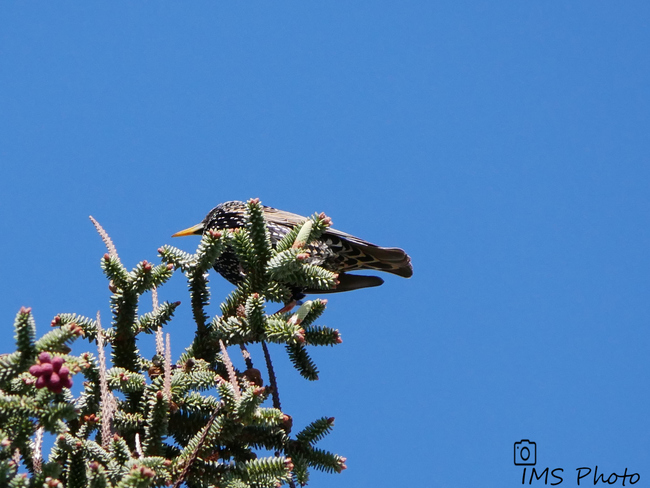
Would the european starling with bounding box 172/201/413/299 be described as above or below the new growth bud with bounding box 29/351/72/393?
above

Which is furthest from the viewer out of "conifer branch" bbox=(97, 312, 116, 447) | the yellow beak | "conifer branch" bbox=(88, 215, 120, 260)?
the yellow beak

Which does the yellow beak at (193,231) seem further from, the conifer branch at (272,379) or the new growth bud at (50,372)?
the new growth bud at (50,372)

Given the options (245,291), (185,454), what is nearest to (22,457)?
(185,454)

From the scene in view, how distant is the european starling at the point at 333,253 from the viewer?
4.35 meters

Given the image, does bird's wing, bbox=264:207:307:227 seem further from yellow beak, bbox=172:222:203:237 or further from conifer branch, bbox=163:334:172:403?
conifer branch, bbox=163:334:172:403

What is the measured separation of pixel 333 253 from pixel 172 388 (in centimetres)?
229

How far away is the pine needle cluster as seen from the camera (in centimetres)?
174

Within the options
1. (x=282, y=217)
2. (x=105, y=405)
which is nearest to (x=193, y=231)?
(x=282, y=217)

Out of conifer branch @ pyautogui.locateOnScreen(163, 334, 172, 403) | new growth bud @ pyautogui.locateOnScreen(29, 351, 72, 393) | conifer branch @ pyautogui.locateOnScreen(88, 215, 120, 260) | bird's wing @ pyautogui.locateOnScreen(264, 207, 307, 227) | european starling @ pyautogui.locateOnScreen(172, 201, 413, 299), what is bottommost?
new growth bud @ pyautogui.locateOnScreen(29, 351, 72, 393)

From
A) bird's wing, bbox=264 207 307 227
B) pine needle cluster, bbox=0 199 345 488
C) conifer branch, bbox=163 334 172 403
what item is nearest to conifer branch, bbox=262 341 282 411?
pine needle cluster, bbox=0 199 345 488

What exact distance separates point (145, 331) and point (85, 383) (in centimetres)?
29

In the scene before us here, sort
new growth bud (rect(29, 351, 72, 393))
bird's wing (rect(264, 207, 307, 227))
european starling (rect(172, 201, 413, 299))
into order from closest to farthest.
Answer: new growth bud (rect(29, 351, 72, 393)) < european starling (rect(172, 201, 413, 299)) < bird's wing (rect(264, 207, 307, 227))

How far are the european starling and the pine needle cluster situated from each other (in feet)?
4.85

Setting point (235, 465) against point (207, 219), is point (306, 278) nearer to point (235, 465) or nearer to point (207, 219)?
point (235, 465)
